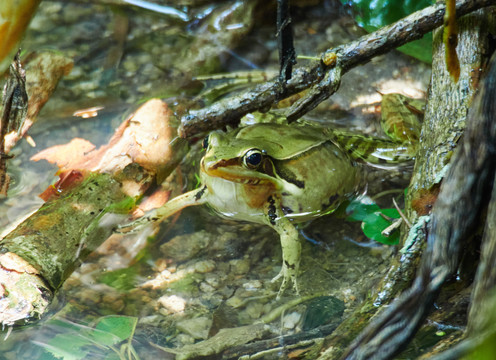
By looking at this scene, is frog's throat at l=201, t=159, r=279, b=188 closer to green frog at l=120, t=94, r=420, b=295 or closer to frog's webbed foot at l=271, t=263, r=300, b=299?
green frog at l=120, t=94, r=420, b=295

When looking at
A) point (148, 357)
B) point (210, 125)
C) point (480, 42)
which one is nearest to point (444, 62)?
point (480, 42)

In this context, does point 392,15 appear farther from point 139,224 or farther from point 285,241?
point 139,224

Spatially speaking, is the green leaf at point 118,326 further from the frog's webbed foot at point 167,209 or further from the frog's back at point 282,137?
the frog's back at point 282,137

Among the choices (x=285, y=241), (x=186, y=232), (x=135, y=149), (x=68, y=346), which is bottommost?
(x=68, y=346)

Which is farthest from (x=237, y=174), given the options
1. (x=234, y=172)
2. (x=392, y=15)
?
(x=392, y=15)

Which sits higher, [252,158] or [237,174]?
[252,158]

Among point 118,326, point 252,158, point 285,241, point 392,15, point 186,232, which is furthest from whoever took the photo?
point 392,15

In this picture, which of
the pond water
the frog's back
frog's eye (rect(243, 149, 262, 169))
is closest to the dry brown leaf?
the pond water
